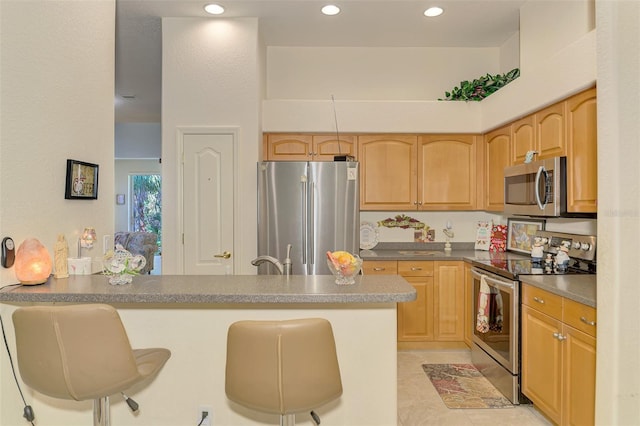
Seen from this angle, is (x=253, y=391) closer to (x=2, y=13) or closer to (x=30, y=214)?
(x=30, y=214)

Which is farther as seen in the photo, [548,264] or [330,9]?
[330,9]

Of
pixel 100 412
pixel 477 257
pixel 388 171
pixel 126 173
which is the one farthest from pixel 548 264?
pixel 126 173

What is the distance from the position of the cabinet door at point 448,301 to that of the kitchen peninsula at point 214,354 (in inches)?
82.8

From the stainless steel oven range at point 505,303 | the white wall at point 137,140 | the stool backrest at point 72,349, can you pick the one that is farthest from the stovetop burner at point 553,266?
the white wall at point 137,140

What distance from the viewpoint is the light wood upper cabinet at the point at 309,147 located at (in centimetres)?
436

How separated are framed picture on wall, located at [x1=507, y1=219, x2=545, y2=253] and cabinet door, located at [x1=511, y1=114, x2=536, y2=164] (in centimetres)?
60

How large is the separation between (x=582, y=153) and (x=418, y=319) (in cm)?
204

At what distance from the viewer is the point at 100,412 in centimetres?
179

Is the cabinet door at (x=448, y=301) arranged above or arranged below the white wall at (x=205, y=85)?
below

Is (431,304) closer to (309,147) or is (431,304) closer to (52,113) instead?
(309,147)

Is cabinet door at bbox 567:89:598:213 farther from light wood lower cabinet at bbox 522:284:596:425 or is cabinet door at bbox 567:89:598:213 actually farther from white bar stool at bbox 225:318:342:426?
white bar stool at bbox 225:318:342:426

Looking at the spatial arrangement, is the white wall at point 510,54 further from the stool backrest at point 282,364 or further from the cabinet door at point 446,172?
the stool backrest at point 282,364

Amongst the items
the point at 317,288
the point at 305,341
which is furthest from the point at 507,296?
the point at 305,341

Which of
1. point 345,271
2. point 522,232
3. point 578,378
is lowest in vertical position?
point 578,378
